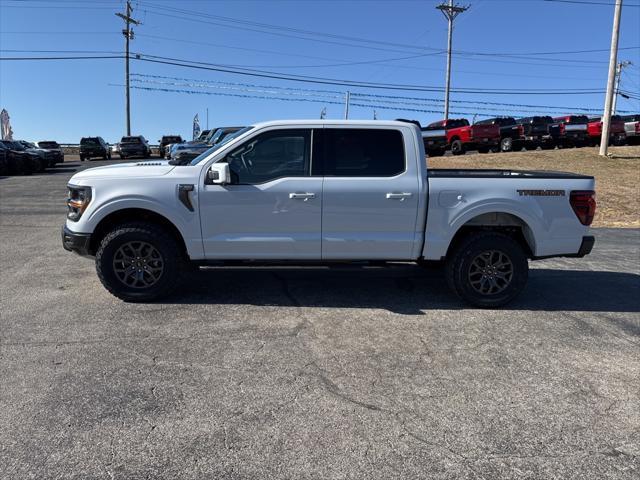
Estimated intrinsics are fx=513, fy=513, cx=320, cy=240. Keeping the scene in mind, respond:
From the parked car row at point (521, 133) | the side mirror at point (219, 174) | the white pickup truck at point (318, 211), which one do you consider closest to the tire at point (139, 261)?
the white pickup truck at point (318, 211)

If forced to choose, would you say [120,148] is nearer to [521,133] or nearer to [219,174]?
[521,133]

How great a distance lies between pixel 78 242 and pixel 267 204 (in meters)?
2.01

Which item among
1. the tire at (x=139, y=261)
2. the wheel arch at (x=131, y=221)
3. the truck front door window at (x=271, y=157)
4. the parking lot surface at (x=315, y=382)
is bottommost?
the parking lot surface at (x=315, y=382)

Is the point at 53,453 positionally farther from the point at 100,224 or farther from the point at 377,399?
the point at 100,224

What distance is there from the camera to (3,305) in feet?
17.5

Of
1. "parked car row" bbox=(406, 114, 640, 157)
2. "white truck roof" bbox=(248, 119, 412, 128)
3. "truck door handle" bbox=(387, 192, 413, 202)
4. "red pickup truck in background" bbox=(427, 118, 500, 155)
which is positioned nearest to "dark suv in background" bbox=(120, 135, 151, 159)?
"parked car row" bbox=(406, 114, 640, 157)

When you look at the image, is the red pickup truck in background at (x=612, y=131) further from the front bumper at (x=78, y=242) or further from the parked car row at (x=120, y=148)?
the front bumper at (x=78, y=242)

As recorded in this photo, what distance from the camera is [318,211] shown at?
17.4 feet

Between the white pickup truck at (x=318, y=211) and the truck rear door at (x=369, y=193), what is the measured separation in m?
0.01

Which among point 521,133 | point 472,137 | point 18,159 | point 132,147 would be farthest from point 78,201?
point 132,147

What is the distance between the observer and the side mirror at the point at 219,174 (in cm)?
505

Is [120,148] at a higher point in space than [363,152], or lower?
higher

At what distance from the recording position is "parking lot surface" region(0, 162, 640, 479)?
9.30 feet

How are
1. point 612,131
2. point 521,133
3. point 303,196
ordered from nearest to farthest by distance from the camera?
point 303,196 < point 521,133 < point 612,131
